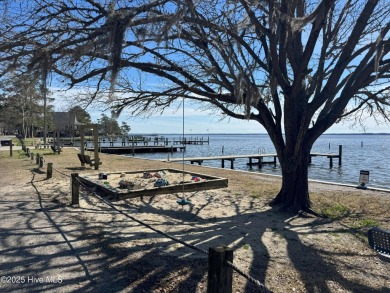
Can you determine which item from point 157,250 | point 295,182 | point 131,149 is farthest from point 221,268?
point 131,149

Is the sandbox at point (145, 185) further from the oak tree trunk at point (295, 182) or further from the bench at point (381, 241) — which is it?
the bench at point (381, 241)

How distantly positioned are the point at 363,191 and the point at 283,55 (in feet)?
18.6

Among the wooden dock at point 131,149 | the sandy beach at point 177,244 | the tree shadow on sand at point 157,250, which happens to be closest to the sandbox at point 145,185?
the sandy beach at point 177,244

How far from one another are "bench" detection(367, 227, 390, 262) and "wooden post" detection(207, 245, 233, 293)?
197cm

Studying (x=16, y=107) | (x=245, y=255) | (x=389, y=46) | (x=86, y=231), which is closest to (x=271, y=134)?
(x=389, y=46)

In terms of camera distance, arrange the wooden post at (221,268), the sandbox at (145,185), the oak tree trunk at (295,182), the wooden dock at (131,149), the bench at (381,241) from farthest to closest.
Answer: the wooden dock at (131,149) < the sandbox at (145,185) < the oak tree trunk at (295,182) < the bench at (381,241) < the wooden post at (221,268)

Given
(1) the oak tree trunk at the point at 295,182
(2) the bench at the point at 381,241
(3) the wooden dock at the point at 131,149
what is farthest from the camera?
(3) the wooden dock at the point at 131,149

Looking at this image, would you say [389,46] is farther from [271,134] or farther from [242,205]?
[242,205]

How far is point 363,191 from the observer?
34.0 feet

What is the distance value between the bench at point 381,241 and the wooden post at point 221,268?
197 cm

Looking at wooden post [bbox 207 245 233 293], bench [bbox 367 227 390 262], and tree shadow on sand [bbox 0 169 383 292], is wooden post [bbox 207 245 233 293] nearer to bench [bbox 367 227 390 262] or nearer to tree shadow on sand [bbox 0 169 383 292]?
tree shadow on sand [bbox 0 169 383 292]

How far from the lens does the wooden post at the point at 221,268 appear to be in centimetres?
256

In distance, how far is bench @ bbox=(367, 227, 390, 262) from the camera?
3.53 meters

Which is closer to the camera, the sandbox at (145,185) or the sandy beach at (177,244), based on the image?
the sandy beach at (177,244)
